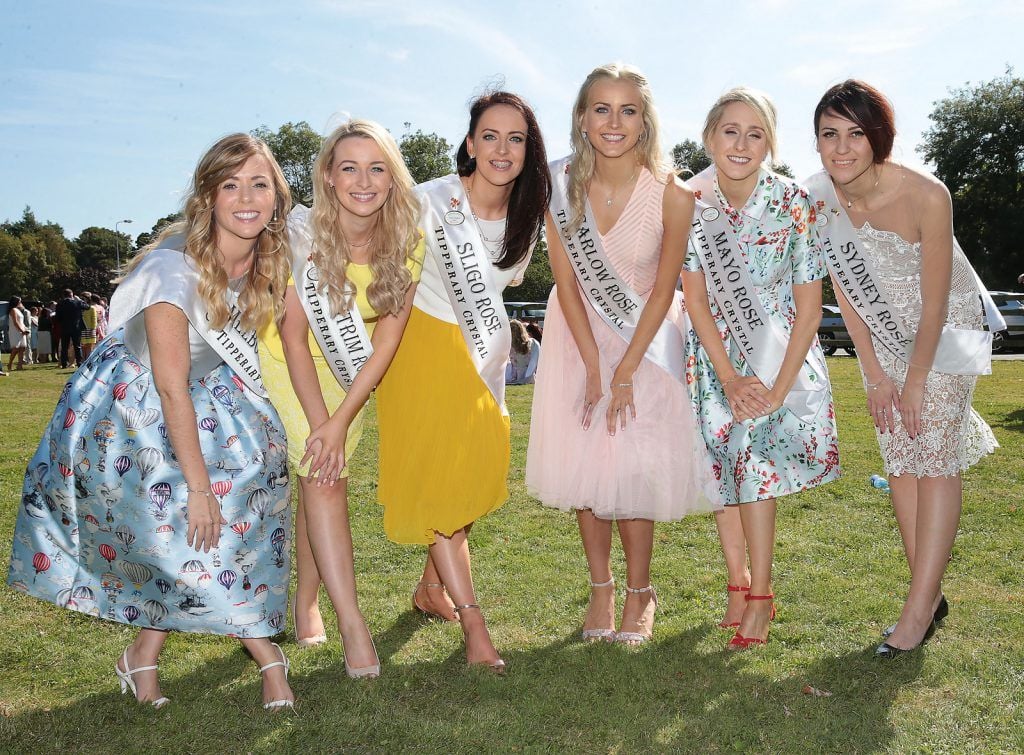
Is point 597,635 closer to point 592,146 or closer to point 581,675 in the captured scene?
point 581,675

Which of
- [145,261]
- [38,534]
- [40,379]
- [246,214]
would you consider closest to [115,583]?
[38,534]

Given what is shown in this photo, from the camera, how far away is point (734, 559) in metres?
3.45

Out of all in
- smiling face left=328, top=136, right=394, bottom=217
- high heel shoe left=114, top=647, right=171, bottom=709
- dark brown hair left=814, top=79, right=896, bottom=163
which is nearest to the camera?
high heel shoe left=114, top=647, right=171, bottom=709

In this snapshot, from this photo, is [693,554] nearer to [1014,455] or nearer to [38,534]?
[38,534]

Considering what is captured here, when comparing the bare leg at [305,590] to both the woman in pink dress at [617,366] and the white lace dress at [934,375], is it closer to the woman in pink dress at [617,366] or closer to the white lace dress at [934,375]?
the woman in pink dress at [617,366]

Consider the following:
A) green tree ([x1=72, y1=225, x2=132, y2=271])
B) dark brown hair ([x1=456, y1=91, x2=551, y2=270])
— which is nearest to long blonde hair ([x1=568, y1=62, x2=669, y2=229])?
dark brown hair ([x1=456, y1=91, x2=551, y2=270])

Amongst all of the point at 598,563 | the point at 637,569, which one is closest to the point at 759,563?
the point at 637,569

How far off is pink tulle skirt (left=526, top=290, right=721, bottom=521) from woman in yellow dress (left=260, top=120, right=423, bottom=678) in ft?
2.35

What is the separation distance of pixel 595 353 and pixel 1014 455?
15.2ft

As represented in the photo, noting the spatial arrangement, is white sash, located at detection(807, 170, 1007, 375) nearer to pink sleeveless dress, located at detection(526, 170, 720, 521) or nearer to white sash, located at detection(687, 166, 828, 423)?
white sash, located at detection(687, 166, 828, 423)

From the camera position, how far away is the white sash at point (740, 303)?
3174mm

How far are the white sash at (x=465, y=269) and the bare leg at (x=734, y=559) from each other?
1098 millimetres

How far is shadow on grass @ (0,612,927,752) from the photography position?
2.47 m

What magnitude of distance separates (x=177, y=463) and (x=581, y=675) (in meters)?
1.42
